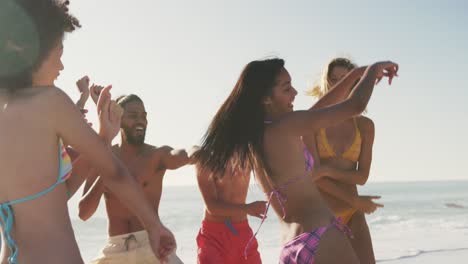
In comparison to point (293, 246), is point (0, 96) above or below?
above

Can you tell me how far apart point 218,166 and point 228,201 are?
5.37ft

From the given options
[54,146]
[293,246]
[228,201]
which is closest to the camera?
[54,146]

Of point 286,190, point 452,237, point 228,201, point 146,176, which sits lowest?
point 452,237

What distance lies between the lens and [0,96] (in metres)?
2.25

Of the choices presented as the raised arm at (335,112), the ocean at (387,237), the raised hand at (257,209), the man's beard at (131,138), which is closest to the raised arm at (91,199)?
the man's beard at (131,138)

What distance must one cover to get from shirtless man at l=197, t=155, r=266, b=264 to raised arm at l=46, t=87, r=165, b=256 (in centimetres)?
289

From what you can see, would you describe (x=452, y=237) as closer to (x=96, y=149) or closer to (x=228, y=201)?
(x=228, y=201)

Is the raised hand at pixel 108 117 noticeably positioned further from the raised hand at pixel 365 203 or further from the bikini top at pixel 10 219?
the raised hand at pixel 365 203

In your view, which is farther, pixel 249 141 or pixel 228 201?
pixel 228 201

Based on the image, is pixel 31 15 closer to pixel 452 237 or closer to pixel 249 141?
pixel 249 141

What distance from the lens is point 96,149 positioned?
7.42 ft

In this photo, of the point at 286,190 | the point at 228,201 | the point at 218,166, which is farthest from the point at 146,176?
the point at 286,190

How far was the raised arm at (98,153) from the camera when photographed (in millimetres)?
2191

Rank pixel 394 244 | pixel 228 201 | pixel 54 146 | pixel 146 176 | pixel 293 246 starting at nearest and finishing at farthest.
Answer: pixel 54 146 → pixel 293 246 → pixel 146 176 → pixel 228 201 → pixel 394 244
